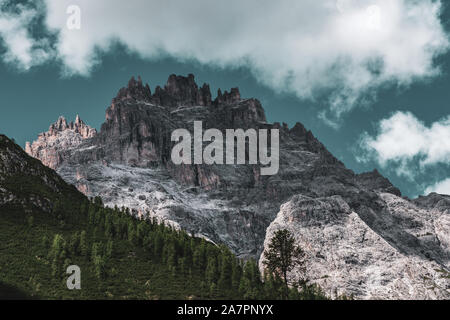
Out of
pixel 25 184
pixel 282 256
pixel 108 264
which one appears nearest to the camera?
pixel 282 256

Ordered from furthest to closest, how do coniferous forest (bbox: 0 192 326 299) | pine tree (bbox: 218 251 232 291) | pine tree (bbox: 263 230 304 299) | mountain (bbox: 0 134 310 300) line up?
pine tree (bbox: 218 251 232 291) → pine tree (bbox: 263 230 304 299) → mountain (bbox: 0 134 310 300) → coniferous forest (bbox: 0 192 326 299)

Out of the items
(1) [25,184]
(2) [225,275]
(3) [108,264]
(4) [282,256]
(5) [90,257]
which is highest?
(1) [25,184]

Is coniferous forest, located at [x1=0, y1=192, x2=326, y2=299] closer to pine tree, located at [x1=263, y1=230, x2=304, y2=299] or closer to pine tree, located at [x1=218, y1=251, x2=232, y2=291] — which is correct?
pine tree, located at [x1=218, y1=251, x2=232, y2=291]

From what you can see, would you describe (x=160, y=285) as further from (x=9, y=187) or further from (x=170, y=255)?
(x=9, y=187)

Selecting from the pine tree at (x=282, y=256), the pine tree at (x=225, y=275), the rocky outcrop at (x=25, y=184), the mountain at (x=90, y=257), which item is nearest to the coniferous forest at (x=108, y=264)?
the pine tree at (x=225, y=275)

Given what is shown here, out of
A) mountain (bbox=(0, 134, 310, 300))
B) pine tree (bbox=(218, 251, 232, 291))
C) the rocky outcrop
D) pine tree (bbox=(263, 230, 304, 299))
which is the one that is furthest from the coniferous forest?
pine tree (bbox=(263, 230, 304, 299))

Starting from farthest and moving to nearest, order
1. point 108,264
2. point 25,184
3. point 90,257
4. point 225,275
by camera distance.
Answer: point 25,184 → point 225,275 → point 90,257 → point 108,264

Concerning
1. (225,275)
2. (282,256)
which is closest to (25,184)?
(225,275)

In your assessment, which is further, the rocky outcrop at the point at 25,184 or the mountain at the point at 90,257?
the rocky outcrop at the point at 25,184

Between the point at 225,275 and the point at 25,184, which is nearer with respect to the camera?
the point at 225,275

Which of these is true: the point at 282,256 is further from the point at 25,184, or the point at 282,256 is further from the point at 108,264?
the point at 25,184

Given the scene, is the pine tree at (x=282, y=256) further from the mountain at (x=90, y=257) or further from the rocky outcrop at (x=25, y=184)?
the rocky outcrop at (x=25, y=184)

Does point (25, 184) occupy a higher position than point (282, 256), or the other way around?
point (25, 184)
